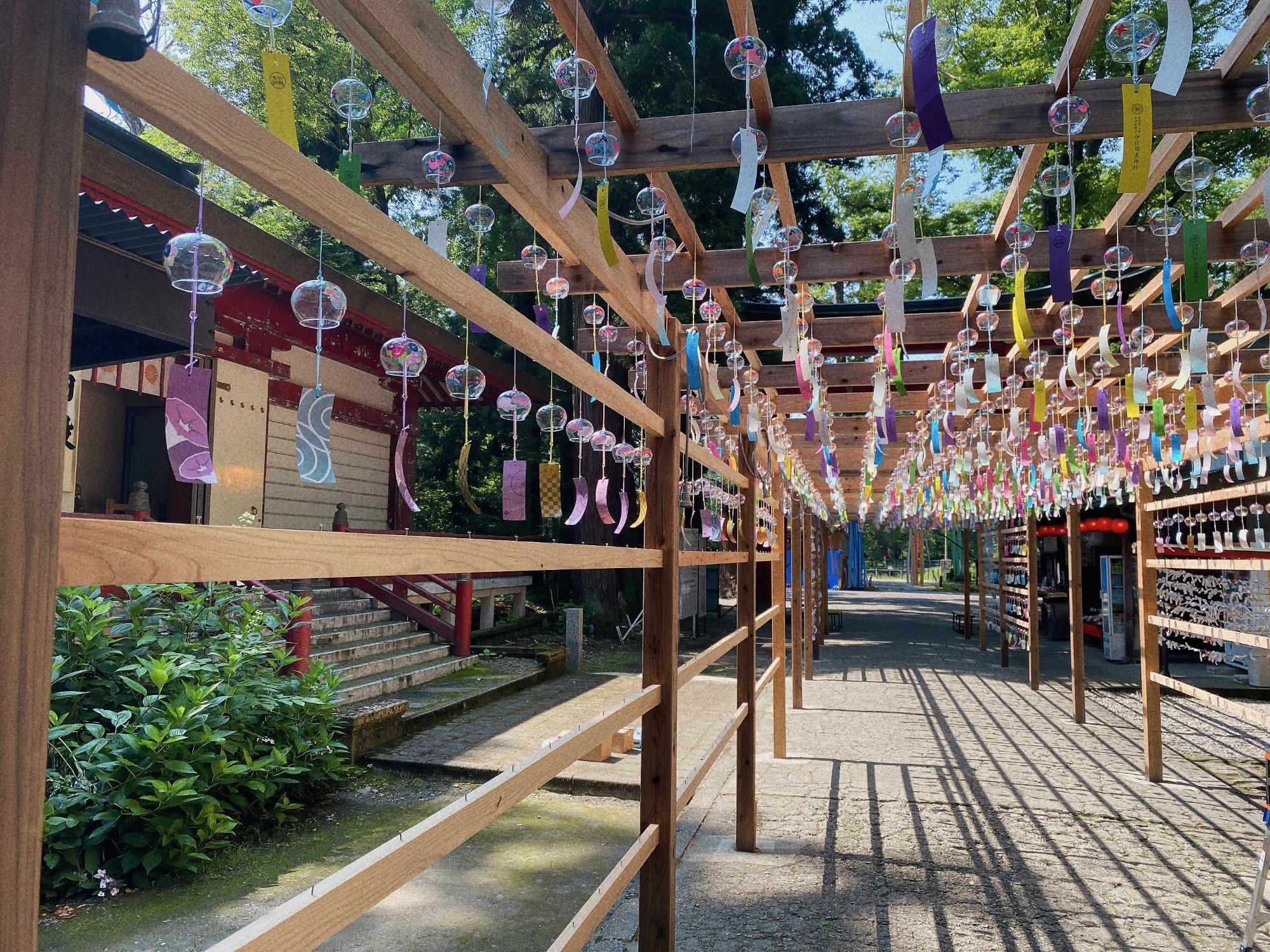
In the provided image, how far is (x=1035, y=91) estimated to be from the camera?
2279mm

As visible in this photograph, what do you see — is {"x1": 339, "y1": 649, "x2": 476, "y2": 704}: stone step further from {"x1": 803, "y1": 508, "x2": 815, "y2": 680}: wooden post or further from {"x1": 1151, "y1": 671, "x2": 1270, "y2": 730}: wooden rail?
{"x1": 1151, "y1": 671, "x2": 1270, "y2": 730}: wooden rail

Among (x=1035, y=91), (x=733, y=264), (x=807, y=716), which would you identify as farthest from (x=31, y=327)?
(x=807, y=716)

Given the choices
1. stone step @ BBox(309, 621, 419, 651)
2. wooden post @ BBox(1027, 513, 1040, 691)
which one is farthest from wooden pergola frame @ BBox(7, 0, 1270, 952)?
wooden post @ BBox(1027, 513, 1040, 691)

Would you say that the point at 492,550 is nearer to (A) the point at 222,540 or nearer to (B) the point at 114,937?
(A) the point at 222,540

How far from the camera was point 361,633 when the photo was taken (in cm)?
825

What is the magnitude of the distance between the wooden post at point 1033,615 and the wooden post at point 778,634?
4.09 metres

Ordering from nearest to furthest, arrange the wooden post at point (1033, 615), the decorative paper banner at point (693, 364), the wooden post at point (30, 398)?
the wooden post at point (30, 398) → the decorative paper banner at point (693, 364) → the wooden post at point (1033, 615)

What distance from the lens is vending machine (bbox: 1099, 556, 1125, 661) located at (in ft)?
40.9

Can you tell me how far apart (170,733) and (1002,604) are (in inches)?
429

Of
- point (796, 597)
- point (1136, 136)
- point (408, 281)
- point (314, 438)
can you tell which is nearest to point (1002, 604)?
point (796, 597)

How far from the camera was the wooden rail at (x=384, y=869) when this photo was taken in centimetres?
80

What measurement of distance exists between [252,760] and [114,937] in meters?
1.41

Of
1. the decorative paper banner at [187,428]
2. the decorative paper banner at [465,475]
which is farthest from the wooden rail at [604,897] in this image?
the decorative paper banner at [187,428]

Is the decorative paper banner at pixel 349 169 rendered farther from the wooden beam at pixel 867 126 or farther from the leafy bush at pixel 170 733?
the leafy bush at pixel 170 733
